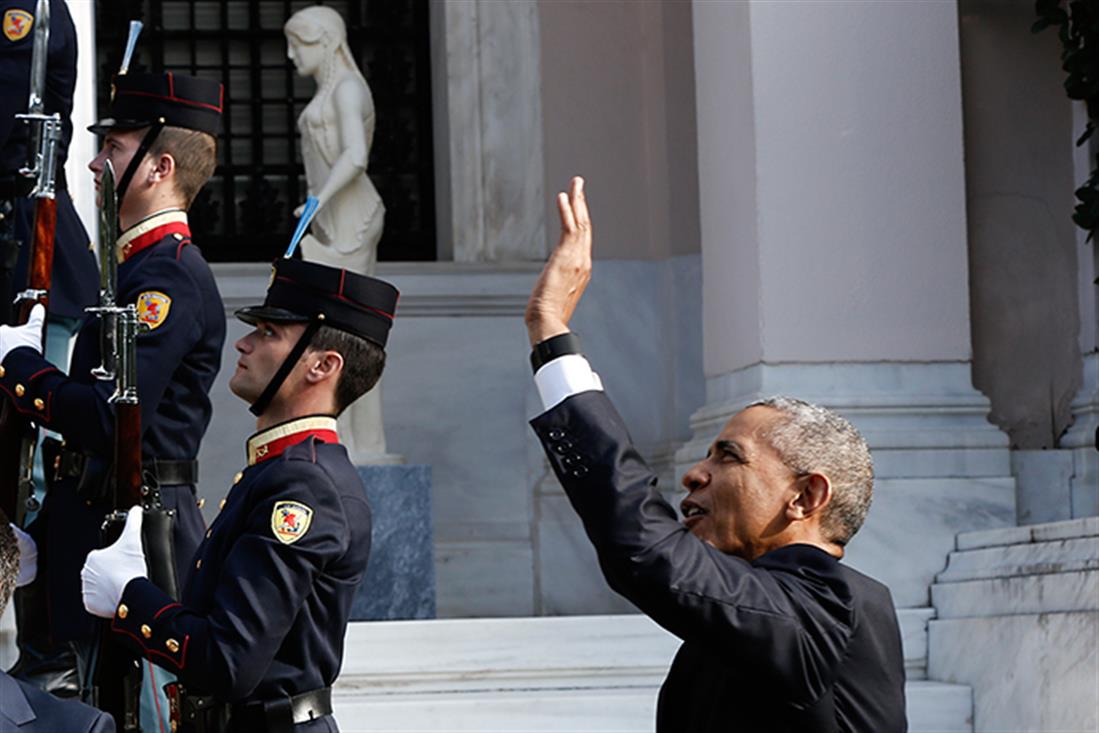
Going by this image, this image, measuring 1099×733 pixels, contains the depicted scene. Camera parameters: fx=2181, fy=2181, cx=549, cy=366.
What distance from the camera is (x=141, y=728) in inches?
185

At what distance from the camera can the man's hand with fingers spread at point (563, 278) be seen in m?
3.16

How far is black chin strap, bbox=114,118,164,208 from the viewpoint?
5.11 meters

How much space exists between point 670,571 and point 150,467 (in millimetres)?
2238

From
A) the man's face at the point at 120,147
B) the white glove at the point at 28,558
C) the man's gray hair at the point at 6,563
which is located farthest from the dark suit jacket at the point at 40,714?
the man's face at the point at 120,147

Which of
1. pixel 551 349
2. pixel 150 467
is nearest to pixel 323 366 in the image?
pixel 150 467

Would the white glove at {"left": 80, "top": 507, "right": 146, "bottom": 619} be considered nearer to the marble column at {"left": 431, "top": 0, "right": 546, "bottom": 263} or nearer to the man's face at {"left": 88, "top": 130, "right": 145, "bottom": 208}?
the man's face at {"left": 88, "top": 130, "right": 145, "bottom": 208}

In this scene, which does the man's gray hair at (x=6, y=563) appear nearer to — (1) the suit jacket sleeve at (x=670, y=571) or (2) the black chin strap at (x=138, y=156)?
(1) the suit jacket sleeve at (x=670, y=571)

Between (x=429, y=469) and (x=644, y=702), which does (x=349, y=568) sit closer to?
(x=644, y=702)

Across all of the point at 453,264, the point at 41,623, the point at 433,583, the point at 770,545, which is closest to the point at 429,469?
the point at 433,583

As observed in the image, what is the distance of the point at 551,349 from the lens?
10.4ft

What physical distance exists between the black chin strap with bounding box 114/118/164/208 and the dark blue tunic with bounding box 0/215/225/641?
0.17 metres

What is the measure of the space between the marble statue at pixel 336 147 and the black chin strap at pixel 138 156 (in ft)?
14.1

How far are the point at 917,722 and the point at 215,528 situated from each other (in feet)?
12.2

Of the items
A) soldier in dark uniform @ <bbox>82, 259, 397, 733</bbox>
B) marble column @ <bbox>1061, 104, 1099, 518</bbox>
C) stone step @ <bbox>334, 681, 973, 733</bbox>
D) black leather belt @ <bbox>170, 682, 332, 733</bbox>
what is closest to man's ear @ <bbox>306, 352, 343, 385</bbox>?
soldier in dark uniform @ <bbox>82, 259, 397, 733</bbox>
